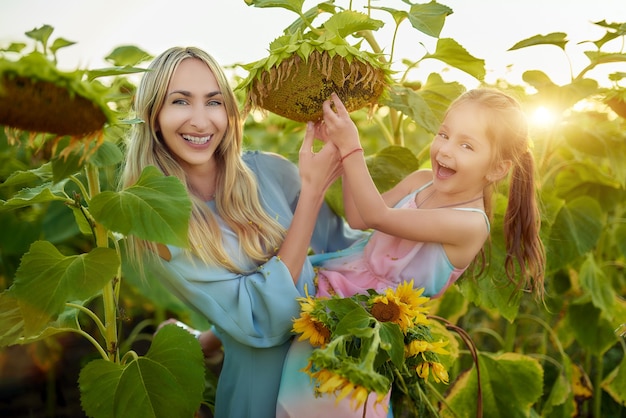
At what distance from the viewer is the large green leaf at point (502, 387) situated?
2064mm

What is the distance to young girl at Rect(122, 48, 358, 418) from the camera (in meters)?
1.57

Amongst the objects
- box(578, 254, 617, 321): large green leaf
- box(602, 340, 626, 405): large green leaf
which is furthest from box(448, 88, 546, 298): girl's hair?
box(602, 340, 626, 405): large green leaf

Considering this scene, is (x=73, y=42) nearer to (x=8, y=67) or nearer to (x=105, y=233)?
(x=105, y=233)

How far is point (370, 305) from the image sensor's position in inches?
55.8

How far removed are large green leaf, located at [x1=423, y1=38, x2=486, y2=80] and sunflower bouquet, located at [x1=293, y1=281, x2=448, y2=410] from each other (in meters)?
0.73

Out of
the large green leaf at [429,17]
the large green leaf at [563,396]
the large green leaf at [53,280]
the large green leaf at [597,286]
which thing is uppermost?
the large green leaf at [429,17]

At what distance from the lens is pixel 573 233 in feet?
7.04

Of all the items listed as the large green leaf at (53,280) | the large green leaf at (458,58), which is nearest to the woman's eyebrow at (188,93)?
the large green leaf at (53,280)

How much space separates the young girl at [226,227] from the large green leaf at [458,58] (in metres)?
0.46

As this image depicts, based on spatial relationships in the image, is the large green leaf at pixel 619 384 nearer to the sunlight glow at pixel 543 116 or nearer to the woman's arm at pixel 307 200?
the sunlight glow at pixel 543 116

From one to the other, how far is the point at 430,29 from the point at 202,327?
129 centimetres

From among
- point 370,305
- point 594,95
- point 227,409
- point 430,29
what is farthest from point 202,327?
point 594,95

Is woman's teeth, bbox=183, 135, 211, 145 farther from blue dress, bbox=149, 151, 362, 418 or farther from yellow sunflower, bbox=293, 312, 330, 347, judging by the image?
yellow sunflower, bbox=293, 312, 330, 347

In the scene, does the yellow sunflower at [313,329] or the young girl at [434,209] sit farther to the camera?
the young girl at [434,209]
